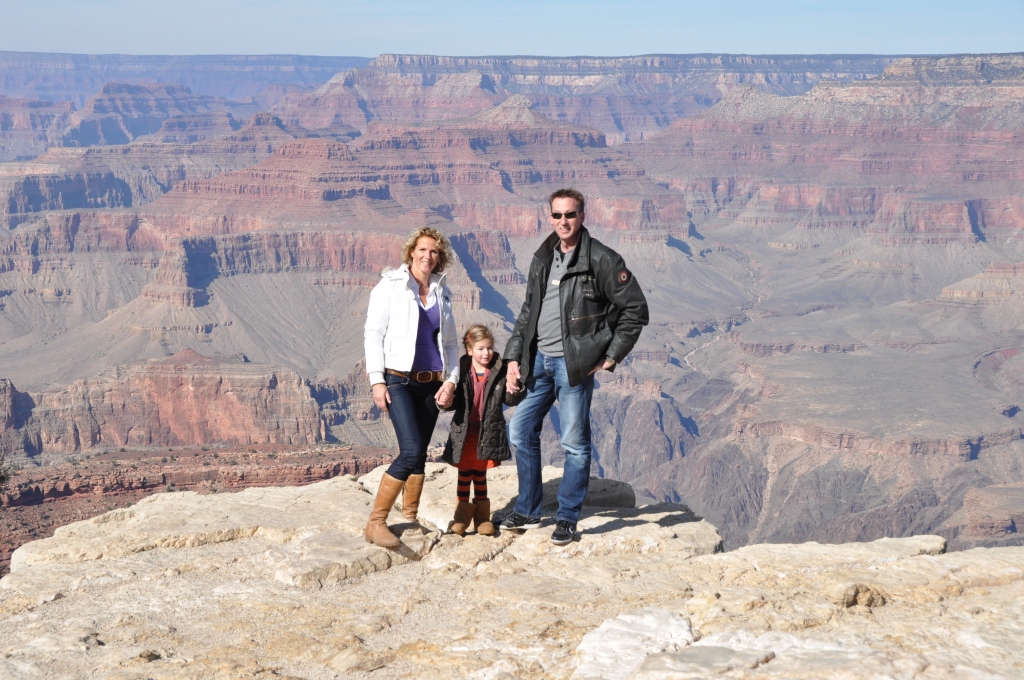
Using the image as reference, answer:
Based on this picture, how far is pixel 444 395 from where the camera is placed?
11984 millimetres

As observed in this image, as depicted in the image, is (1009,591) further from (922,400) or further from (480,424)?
(922,400)

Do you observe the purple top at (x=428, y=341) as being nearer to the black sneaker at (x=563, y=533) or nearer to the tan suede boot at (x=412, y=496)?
the tan suede boot at (x=412, y=496)

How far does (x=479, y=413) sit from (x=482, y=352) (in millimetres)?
700

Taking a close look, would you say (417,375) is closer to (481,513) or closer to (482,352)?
(482,352)

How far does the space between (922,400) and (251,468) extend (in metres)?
102

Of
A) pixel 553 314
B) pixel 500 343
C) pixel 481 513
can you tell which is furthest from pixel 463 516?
pixel 500 343

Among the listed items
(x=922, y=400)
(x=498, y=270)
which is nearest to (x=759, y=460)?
(x=922, y=400)

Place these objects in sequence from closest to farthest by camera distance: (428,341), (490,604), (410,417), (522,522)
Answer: (490,604) → (410,417) → (428,341) → (522,522)

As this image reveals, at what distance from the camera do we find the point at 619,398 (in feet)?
481

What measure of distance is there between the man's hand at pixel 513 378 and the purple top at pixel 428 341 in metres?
0.70

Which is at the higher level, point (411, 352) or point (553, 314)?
point (553, 314)

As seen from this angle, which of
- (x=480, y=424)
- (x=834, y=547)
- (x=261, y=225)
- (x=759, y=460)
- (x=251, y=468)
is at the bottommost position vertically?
(x=759, y=460)

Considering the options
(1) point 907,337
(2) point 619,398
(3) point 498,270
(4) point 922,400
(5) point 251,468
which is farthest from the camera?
(3) point 498,270

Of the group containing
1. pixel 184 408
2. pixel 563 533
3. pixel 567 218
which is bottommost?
pixel 184 408
